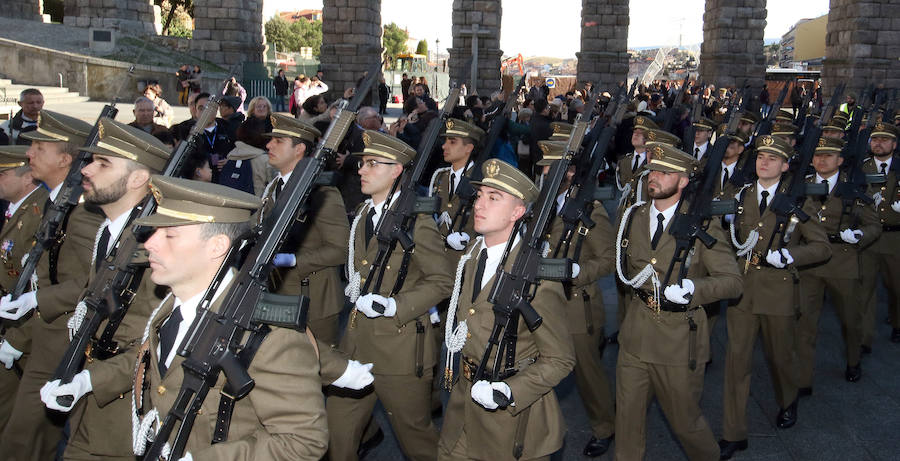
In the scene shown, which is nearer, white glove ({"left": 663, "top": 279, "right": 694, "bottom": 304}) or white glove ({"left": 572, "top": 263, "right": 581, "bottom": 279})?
white glove ({"left": 663, "top": 279, "right": 694, "bottom": 304})

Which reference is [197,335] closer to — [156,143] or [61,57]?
[156,143]

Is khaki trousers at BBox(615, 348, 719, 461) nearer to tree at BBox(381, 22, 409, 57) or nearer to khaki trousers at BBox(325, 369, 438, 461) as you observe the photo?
khaki trousers at BBox(325, 369, 438, 461)

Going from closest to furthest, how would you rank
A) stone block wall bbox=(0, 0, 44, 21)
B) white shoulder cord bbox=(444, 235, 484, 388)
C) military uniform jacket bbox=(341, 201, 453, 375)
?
white shoulder cord bbox=(444, 235, 484, 388), military uniform jacket bbox=(341, 201, 453, 375), stone block wall bbox=(0, 0, 44, 21)

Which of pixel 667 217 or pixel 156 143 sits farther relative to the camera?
pixel 667 217

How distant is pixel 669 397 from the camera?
4.64 metres

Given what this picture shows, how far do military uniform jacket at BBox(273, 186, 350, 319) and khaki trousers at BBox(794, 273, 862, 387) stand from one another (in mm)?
3307

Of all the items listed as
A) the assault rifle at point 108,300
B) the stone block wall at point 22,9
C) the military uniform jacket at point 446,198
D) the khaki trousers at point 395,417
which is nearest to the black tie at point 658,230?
the khaki trousers at point 395,417

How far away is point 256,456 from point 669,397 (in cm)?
281

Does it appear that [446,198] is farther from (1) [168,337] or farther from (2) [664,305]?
(1) [168,337]

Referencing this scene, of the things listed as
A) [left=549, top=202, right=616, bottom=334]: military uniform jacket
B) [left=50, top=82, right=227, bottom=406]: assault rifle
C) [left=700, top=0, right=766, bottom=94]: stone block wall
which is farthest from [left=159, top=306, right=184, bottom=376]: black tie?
[left=700, top=0, right=766, bottom=94]: stone block wall

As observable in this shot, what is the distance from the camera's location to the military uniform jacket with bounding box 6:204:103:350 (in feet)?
13.9

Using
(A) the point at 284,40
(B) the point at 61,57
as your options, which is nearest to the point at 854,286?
(B) the point at 61,57

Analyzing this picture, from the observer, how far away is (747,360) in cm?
551

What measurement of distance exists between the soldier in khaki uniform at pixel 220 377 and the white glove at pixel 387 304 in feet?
4.76
